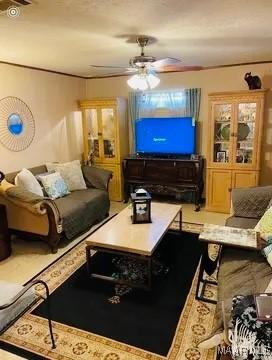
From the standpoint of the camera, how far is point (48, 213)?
3230 mm

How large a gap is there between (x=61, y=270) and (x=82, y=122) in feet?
10.0

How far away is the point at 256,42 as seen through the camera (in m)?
2.92

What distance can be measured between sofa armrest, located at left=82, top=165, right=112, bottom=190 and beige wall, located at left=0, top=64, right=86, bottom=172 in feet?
2.39

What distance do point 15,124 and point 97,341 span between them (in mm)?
3106

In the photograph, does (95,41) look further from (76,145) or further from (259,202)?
(76,145)

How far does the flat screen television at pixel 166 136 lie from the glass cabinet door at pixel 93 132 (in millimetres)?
744

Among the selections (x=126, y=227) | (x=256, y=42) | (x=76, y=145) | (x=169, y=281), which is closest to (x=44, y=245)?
(x=126, y=227)

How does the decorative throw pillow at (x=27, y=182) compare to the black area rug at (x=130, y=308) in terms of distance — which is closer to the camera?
the black area rug at (x=130, y=308)

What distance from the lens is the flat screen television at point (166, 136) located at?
4820 millimetres

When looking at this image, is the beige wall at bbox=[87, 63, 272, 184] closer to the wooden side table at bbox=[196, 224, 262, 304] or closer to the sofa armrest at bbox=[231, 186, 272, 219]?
the sofa armrest at bbox=[231, 186, 272, 219]

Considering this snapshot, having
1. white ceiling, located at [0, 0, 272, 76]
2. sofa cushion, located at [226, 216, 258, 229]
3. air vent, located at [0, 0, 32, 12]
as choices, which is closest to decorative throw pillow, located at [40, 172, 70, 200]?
white ceiling, located at [0, 0, 272, 76]

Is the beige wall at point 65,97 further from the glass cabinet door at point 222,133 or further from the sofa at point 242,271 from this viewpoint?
the sofa at point 242,271

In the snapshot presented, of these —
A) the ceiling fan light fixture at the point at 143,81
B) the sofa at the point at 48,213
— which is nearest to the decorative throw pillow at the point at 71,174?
the sofa at the point at 48,213

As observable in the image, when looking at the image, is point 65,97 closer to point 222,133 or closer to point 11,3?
point 222,133
